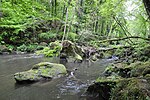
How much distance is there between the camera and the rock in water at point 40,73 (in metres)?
7.81

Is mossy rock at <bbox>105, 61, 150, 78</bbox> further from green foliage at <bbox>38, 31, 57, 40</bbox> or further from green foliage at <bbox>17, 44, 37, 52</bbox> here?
green foliage at <bbox>38, 31, 57, 40</bbox>

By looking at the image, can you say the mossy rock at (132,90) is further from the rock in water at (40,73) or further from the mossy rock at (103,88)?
the rock in water at (40,73)

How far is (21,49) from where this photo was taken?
Result: 779 inches

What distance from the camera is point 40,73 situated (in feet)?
27.4

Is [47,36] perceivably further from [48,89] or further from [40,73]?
[48,89]

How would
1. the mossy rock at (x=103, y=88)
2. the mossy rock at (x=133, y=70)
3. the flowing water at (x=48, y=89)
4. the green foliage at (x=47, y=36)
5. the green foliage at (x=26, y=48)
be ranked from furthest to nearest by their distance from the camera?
the green foliage at (x=47, y=36) → the green foliage at (x=26, y=48) → the flowing water at (x=48, y=89) → the mossy rock at (x=133, y=70) → the mossy rock at (x=103, y=88)

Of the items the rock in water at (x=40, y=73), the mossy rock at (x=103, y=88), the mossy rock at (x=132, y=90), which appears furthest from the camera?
the rock in water at (x=40, y=73)

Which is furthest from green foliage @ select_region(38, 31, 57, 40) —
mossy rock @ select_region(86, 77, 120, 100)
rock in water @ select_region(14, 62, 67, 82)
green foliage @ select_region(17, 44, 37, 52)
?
mossy rock @ select_region(86, 77, 120, 100)

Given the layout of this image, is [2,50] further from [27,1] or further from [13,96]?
[27,1]

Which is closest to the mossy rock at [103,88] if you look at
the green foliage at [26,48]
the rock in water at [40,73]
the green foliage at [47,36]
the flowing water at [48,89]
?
the flowing water at [48,89]

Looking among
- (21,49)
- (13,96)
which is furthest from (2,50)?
(13,96)

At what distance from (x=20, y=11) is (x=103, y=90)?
3399 millimetres

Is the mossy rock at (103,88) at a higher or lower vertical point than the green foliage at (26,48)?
higher

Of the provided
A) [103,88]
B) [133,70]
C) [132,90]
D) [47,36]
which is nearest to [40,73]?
[103,88]
